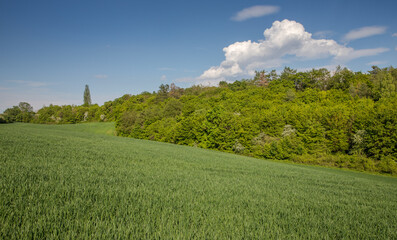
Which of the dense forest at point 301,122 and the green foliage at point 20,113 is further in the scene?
the green foliage at point 20,113

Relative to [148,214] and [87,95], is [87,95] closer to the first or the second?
[87,95]

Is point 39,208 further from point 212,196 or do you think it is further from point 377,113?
point 377,113

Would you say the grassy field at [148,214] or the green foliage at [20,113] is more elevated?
the green foliage at [20,113]

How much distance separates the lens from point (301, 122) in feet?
154

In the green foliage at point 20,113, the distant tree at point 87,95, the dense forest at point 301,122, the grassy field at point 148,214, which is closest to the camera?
the grassy field at point 148,214

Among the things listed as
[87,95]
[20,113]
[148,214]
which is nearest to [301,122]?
[148,214]

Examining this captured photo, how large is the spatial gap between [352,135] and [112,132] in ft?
246

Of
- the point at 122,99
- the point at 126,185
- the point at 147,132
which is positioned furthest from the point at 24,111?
the point at 126,185

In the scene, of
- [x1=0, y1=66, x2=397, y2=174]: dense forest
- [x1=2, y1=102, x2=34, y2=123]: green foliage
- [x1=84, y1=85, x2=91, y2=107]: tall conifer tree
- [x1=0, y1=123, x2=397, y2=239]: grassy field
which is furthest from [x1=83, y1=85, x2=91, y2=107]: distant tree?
[x1=0, y1=123, x2=397, y2=239]: grassy field

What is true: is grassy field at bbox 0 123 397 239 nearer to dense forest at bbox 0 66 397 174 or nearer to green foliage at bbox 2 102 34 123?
dense forest at bbox 0 66 397 174

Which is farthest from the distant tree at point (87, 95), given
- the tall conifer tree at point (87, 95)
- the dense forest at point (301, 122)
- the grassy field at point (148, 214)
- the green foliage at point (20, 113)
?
the grassy field at point (148, 214)

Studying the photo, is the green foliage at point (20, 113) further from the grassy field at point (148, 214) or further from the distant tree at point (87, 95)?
the grassy field at point (148, 214)

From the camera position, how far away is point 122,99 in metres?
120

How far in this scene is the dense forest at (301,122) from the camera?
3762 centimetres
